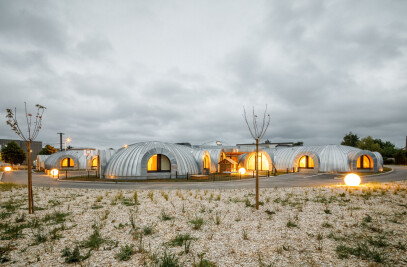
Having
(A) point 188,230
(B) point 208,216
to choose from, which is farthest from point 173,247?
(B) point 208,216

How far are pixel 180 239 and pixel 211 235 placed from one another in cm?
108

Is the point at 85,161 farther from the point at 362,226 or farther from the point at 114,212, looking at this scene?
the point at 362,226

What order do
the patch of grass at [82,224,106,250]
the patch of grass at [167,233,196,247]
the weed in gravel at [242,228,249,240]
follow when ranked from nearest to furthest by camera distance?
the patch of grass at [82,224,106,250] < the patch of grass at [167,233,196,247] < the weed in gravel at [242,228,249,240]

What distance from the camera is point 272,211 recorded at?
1028 centimetres

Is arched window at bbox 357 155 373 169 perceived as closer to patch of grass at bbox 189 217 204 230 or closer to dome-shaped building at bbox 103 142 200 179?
dome-shaped building at bbox 103 142 200 179

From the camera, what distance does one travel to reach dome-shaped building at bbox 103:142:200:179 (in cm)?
2734

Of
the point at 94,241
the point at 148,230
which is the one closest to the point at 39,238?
the point at 94,241

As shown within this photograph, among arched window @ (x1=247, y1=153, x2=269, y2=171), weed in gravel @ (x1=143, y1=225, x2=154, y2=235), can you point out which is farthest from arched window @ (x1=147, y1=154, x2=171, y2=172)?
weed in gravel @ (x1=143, y1=225, x2=154, y2=235)

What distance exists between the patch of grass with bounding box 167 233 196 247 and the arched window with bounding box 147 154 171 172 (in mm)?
22933

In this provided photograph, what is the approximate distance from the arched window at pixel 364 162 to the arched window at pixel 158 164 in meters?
32.7

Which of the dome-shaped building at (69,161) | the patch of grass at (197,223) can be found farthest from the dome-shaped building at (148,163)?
the dome-shaped building at (69,161)

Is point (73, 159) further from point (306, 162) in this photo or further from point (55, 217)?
point (306, 162)

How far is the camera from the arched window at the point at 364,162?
37.5 meters

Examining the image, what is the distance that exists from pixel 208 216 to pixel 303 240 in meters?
4.07
